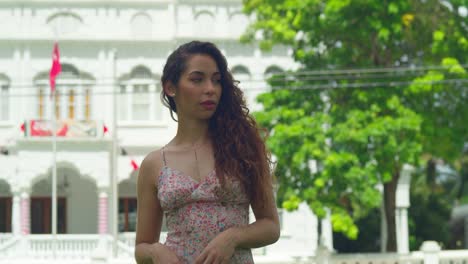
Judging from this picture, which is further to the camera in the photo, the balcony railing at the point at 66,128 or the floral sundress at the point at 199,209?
the balcony railing at the point at 66,128

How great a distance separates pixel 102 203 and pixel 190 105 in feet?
81.7

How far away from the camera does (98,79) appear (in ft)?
96.0

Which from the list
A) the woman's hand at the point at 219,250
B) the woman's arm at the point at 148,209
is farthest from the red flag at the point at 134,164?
the woman's hand at the point at 219,250

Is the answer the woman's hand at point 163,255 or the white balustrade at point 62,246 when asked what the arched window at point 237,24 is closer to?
the white balustrade at point 62,246

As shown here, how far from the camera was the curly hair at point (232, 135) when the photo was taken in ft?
9.91

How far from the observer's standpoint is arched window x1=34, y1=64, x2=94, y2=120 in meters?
28.8

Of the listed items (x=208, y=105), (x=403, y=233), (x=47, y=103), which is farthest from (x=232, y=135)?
(x=47, y=103)

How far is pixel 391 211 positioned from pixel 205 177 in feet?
57.0

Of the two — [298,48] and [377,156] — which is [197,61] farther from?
[298,48]

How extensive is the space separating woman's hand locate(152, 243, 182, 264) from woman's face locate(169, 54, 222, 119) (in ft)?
1.60

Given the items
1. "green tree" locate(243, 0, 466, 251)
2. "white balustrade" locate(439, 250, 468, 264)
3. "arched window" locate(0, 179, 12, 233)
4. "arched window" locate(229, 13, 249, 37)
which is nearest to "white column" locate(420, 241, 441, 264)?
"white balustrade" locate(439, 250, 468, 264)

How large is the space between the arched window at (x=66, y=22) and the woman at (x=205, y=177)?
2699cm

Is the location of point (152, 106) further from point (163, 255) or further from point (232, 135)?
point (163, 255)

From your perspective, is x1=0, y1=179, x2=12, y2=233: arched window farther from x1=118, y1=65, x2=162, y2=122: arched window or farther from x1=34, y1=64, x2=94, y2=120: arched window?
x1=118, y1=65, x2=162, y2=122: arched window
